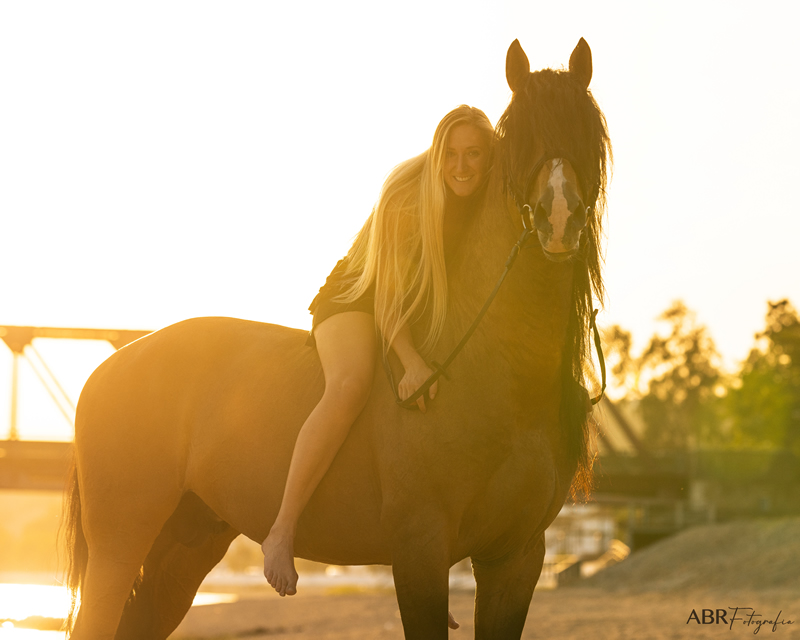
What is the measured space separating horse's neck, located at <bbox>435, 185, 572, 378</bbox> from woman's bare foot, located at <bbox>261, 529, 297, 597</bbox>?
3.10ft

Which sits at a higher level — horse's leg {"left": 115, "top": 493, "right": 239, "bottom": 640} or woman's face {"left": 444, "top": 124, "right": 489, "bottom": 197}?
woman's face {"left": 444, "top": 124, "right": 489, "bottom": 197}

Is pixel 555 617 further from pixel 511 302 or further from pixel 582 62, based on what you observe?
pixel 582 62

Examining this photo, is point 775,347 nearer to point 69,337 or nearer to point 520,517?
point 69,337

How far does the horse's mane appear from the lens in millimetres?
3109

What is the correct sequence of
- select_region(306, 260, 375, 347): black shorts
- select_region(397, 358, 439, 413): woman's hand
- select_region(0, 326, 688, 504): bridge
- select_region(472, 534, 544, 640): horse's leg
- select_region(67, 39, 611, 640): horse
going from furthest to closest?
select_region(0, 326, 688, 504): bridge, select_region(306, 260, 375, 347): black shorts, select_region(472, 534, 544, 640): horse's leg, select_region(397, 358, 439, 413): woman's hand, select_region(67, 39, 611, 640): horse

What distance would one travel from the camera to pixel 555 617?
58.5 feet

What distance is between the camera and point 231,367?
13.7ft

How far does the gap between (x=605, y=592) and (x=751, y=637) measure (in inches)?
689

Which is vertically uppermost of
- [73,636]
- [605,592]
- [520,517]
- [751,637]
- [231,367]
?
[231,367]

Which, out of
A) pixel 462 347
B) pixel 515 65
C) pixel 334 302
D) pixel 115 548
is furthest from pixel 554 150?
pixel 115 548

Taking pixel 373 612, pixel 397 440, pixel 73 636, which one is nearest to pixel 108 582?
pixel 73 636

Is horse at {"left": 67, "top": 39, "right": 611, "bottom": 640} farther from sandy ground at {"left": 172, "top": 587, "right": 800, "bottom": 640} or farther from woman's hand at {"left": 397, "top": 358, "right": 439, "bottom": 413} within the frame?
sandy ground at {"left": 172, "top": 587, "right": 800, "bottom": 640}

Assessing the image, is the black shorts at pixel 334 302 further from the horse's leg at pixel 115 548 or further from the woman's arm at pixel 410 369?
the horse's leg at pixel 115 548

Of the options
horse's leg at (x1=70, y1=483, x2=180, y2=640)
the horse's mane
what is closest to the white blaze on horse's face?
the horse's mane
